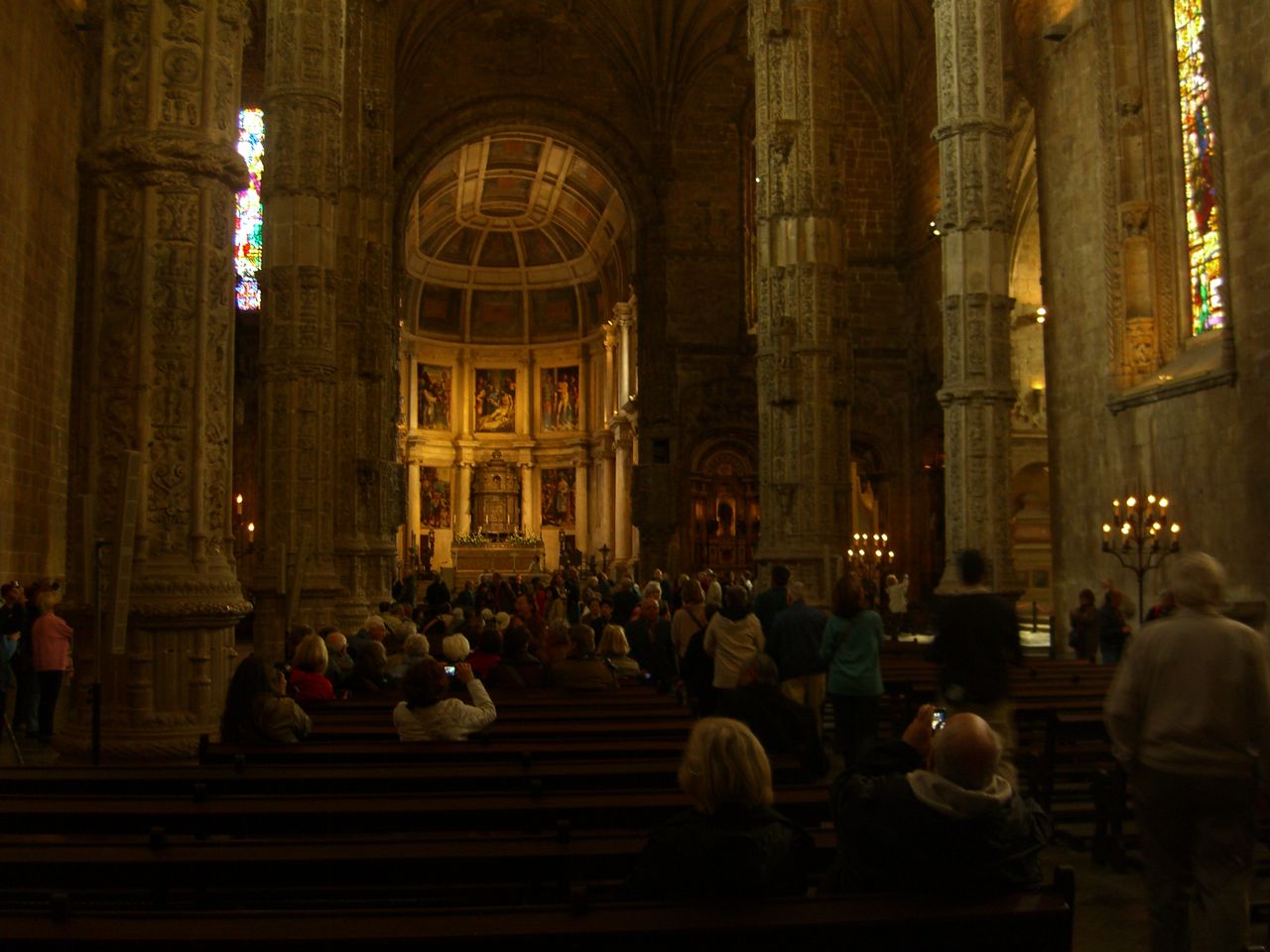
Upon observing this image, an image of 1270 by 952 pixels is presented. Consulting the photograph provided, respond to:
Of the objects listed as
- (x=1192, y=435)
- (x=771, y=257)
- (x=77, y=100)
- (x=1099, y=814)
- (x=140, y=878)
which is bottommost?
(x=1099, y=814)

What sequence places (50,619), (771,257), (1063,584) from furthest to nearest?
(1063,584) → (771,257) → (50,619)

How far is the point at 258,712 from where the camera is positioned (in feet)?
21.4

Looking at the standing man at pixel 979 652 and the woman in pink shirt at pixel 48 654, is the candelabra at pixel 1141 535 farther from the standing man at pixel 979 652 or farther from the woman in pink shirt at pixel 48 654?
the woman in pink shirt at pixel 48 654

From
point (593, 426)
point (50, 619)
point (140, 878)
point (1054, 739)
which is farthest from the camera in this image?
point (593, 426)

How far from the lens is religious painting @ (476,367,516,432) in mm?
49719

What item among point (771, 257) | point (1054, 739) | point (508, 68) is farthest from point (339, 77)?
point (508, 68)

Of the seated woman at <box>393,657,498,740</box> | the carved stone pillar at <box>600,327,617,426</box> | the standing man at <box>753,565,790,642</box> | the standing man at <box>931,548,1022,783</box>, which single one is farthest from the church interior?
the standing man at <box>753,565,790,642</box>

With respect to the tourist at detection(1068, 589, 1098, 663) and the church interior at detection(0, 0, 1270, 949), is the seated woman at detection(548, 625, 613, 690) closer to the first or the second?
the church interior at detection(0, 0, 1270, 949)

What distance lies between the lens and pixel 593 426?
4812cm

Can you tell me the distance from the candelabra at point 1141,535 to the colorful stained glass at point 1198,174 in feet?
9.28

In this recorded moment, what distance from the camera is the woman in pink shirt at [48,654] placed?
11.3 metres

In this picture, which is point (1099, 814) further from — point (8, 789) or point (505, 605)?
point (505, 605)

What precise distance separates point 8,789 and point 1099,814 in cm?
553

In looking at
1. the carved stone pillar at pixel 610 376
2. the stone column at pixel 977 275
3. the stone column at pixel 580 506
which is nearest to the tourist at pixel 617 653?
the stone column at pixel 977 275
